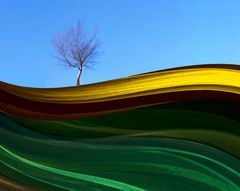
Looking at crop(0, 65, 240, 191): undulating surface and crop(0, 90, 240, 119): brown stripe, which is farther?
crop(0, 90, 240, 119): brown stripe

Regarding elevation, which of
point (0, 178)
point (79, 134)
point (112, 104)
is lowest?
point (0, 178)

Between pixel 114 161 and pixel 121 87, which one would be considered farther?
pixel 121 87

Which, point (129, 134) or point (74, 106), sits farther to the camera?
point (74, 106)

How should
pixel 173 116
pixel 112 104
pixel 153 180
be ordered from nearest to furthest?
pixel 153 180
pixel 173 116
pixel 112 104

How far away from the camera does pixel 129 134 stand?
413 centimetres

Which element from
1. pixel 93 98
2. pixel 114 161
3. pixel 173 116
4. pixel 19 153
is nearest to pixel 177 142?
pixel 173 116

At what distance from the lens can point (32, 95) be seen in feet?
14.7

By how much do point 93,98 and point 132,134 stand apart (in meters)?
0.49

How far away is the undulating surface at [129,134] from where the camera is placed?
3.79 meters

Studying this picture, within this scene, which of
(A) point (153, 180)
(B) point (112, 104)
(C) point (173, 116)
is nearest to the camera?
(A) point (153, 180)

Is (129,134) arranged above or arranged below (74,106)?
below

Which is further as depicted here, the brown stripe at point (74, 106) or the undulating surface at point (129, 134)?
the brown stripe at point (74, 106)

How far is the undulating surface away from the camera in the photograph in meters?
3.79

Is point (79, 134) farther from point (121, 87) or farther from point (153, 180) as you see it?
point (153, 180)
